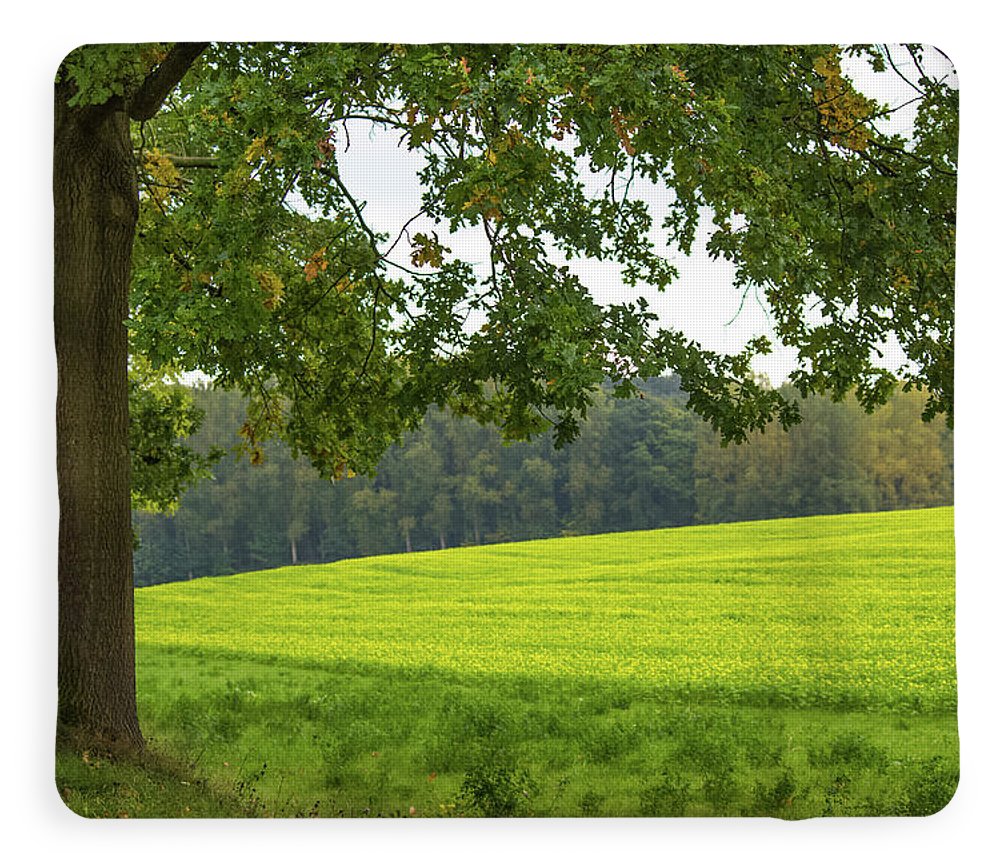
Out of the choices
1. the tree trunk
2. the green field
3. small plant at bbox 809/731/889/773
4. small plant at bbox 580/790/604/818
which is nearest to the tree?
the tree trunk

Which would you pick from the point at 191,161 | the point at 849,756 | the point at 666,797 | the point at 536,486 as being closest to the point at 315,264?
the point at 191,161

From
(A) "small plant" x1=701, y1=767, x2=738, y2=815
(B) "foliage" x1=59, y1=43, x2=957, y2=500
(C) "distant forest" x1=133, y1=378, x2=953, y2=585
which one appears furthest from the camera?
(C) "distant forest" x1=133, y1=378, x2=953, y2=585

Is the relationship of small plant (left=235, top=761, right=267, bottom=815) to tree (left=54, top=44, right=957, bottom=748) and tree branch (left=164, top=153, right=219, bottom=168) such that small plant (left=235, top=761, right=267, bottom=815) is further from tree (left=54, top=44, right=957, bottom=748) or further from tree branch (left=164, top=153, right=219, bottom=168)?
tree branch (left=164, top=153, right=219, bottom=168)

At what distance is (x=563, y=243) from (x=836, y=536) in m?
1.70

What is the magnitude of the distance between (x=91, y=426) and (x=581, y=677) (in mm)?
2335

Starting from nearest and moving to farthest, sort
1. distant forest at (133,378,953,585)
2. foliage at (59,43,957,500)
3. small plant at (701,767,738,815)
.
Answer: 1. foliage at (59,43,957,500)
2. small plant at (701,767,738,815)
3. distant forest at (133,378,953,585)

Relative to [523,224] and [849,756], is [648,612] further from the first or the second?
[523,224]

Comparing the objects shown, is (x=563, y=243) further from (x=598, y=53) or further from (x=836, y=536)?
(x=836, y=536)

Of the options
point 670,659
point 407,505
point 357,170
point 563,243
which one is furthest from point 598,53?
point 670,659

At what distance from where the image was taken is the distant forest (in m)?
5.38

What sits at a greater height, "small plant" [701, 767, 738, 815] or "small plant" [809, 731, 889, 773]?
"small plant" [809, 731, 889, 773]

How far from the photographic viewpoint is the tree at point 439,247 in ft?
16.9

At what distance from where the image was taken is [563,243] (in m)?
5.36
